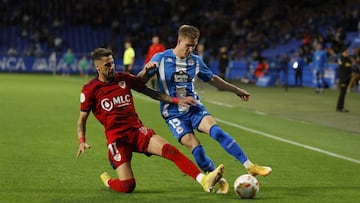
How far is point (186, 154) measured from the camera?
40.6 feet

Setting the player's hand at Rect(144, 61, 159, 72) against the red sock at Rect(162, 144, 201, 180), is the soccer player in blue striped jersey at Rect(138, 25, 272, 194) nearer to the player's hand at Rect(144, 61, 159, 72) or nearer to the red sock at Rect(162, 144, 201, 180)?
the player's hand at Rect(144, 61, 159, 72)

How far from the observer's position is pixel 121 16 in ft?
178

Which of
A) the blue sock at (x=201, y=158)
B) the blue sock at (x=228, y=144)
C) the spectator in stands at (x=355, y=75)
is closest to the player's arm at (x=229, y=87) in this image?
the blue sock at (x=228, y=144)

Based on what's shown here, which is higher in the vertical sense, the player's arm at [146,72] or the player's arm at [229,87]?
the player's arm at [146,72]

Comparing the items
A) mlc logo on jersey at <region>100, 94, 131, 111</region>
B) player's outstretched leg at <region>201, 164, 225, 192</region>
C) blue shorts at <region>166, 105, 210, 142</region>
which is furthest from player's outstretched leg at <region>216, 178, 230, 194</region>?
mlc logo on jersey at <region>100, 94, 131, 111</region>

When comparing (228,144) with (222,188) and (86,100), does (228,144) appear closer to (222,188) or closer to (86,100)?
(222,188)

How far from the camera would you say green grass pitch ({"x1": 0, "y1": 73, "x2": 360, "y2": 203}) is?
866 centimetres

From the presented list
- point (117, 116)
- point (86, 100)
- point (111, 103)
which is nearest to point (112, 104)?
point (111, 103)

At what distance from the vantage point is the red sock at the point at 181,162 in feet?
27.3

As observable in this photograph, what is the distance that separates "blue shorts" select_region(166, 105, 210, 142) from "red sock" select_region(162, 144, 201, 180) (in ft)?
2.48

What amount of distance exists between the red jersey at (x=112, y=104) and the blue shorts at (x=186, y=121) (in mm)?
604

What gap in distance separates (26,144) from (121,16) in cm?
4178

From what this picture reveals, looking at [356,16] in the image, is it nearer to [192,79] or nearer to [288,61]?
[288,61]

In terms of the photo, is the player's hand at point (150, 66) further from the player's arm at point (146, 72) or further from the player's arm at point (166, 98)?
the player's arm at point (166, 98)
